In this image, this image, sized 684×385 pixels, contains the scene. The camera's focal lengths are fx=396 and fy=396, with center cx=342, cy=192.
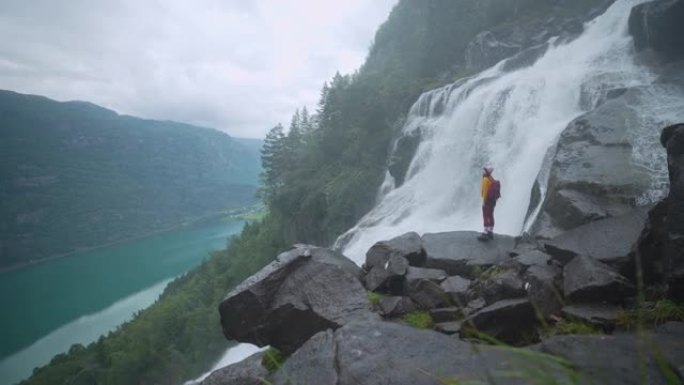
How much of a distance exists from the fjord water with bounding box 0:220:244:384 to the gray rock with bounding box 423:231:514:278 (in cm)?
5231

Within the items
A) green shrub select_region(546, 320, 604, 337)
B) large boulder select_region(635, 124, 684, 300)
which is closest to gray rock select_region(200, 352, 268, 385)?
green shrub select_region(546, 320, 604, 337)

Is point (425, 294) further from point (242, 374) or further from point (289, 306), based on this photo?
point (242, 374)

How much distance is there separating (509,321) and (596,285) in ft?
4.14

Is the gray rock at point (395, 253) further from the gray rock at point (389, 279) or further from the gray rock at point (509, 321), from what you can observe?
the gray rock at point (509, 321)

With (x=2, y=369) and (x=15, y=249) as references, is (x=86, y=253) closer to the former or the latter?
(x=15, y=249)

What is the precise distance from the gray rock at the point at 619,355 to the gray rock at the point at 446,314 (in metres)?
1.79

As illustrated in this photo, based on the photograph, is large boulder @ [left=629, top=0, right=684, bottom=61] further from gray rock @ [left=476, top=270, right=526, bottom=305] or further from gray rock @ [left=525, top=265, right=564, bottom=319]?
gray rock @ [left=476, top=270, right=526, bottom=305]

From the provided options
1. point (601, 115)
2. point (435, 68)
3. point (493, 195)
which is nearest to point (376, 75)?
point (435, 68)

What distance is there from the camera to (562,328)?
5.16 m

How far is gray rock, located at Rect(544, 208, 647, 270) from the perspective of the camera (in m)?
6.29

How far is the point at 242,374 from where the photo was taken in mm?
6219

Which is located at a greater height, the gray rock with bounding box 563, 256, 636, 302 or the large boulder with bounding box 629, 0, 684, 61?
the large boulder with bounding box 629, 0, 684, 61

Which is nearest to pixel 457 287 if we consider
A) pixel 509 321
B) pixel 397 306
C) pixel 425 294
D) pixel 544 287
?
pixel 425 294

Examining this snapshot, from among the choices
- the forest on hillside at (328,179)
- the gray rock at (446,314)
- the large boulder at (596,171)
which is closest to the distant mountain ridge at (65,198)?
the forest on hillside at (328,179)
